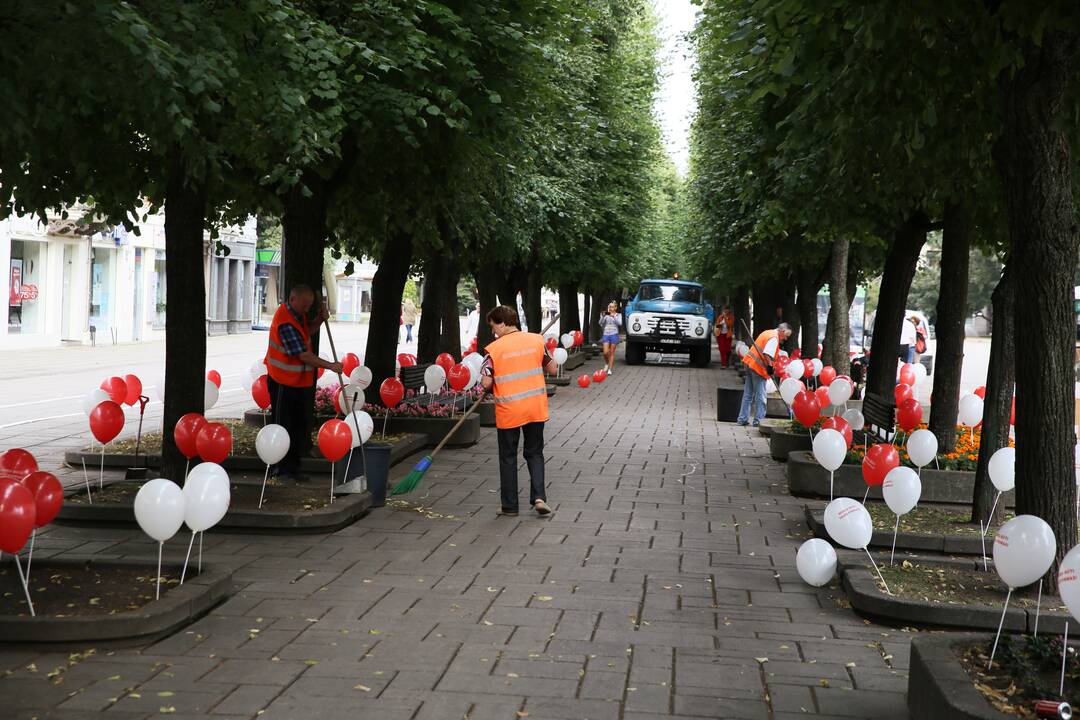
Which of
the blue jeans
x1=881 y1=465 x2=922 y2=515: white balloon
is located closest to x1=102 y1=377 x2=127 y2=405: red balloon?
x1=881 y1=465 x2=922 y2=515: white balloon

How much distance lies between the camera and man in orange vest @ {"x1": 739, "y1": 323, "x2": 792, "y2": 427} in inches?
717

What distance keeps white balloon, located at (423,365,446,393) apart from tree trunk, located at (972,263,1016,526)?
25.0ft

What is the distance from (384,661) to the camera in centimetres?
584

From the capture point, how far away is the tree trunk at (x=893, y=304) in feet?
46.5

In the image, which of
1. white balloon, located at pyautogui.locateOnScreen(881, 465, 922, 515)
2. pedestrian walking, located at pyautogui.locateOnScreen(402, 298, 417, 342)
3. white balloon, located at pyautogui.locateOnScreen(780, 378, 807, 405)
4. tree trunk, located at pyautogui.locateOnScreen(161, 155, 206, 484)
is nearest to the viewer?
white balloon, located at pyautogui.locateOnScreen(881, 465, 922, 515)

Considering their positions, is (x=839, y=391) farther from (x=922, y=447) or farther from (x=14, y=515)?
(x=14, y=515)

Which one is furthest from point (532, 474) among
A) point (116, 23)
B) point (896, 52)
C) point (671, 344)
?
point (671, 344)

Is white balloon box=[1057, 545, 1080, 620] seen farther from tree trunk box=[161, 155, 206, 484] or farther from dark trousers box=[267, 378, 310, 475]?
dark trousers box=[267, 378, 310, 475]

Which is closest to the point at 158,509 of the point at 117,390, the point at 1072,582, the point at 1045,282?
the point at 1072,582

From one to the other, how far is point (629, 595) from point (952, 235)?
20.9 ft

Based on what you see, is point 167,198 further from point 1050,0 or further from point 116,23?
point 1050,0

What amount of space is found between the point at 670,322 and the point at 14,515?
34869mm

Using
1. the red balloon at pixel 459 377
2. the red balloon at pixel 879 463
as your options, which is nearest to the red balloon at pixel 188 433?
the red balloon at pixel 879 463

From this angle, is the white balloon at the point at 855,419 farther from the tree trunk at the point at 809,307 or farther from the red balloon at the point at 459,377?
the tree trunk at the point at 809,307
